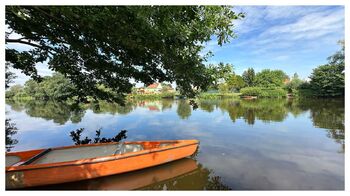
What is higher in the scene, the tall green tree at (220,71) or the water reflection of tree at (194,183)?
the tall green tree at (220,71)

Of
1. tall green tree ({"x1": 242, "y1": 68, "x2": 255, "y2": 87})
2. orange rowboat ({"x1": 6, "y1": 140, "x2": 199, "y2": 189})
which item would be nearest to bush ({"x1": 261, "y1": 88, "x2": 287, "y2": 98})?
tall green tree ({"x1": 242, "y1": 68, "x2": 255, "y2": 87})

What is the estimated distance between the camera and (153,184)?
5.31 metres

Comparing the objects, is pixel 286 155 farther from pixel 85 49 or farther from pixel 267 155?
pixel 85 49

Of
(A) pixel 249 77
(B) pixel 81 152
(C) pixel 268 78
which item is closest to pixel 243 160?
(B) pixel 81 152

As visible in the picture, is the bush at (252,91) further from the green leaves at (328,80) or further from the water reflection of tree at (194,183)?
the water reflection of tree at (194,183)

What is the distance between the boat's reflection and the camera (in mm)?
5071

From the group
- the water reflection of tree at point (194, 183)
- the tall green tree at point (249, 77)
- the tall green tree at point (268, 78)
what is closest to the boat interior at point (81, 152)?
the water reflection of tree at point (194, 183)

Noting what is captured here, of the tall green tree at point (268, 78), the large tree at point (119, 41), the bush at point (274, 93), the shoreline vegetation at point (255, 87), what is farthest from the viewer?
the tall green tree at point (268, 78)

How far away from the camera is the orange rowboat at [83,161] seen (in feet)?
15.3

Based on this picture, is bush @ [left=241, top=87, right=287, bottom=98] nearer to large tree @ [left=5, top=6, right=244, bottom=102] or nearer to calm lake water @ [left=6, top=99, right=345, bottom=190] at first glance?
calm lake water @ [left=6, top=99, right=345, bottom=190]

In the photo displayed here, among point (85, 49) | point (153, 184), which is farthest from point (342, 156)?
point (85, 49)

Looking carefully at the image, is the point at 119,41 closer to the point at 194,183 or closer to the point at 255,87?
the point at 194,183

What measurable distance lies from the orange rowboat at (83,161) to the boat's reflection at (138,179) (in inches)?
6.3

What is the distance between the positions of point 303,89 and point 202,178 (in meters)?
39.4
